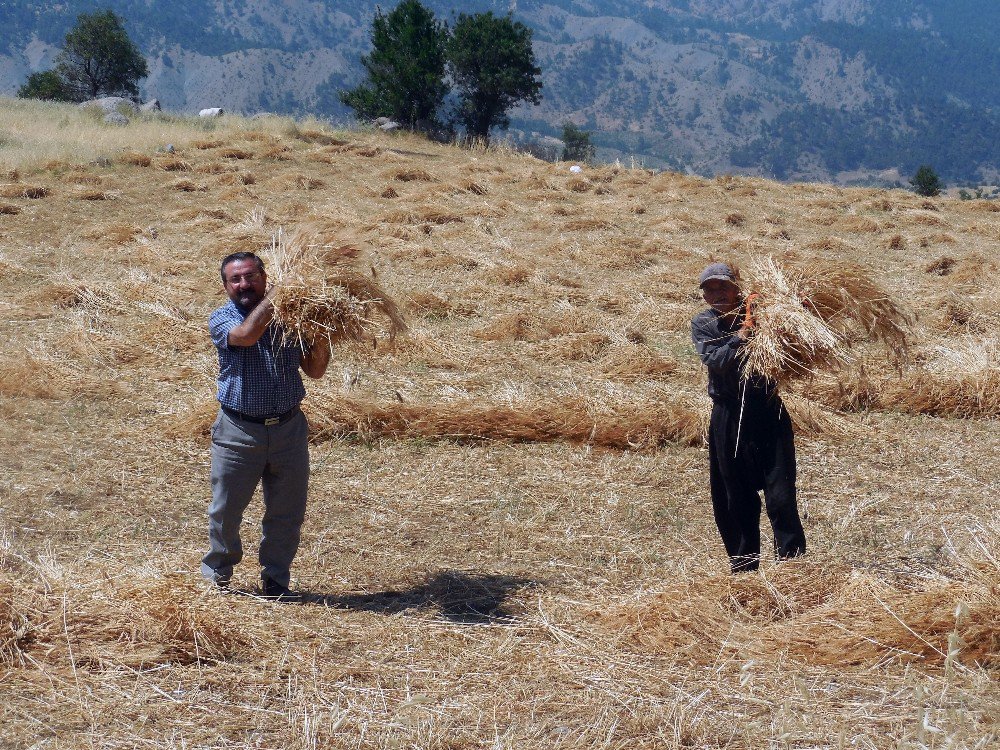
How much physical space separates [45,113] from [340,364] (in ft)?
56.7

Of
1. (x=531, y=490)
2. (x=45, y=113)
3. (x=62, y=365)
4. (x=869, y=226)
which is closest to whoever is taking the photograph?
(x=531, y=490)

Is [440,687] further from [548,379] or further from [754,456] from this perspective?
[548,379]

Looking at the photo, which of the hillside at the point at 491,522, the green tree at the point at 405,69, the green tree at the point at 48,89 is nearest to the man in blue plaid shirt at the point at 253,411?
the hillside at the point at 491,522

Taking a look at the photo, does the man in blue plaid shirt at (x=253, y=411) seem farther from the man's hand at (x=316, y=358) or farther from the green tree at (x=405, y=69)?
the green tree at (x=405, y=69)

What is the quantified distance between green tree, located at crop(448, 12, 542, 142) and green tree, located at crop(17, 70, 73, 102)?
12.6m

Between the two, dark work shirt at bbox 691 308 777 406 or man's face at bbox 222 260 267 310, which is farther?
dark work shirt at bbox 691 308 777 406

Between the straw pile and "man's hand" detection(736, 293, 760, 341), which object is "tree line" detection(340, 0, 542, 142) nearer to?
the straw pile

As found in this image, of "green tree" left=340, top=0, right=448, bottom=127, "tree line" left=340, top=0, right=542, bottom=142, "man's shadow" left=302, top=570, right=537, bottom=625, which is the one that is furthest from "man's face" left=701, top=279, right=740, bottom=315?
"green tree" left=340, top=0, right=448, bottom=127

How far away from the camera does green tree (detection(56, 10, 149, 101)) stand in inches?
1325

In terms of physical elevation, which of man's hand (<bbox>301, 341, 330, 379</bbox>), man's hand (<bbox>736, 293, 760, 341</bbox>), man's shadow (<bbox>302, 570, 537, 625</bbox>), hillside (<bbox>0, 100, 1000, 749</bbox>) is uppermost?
man's hand (<bbox>736, 293, 760, 341</bbox>)

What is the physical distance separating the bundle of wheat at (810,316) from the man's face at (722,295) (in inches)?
4.1

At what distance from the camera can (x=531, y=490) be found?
584cm

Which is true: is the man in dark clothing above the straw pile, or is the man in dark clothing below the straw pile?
above

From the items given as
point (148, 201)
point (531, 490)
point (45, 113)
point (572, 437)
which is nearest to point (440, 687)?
point (531, 490)
